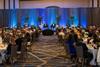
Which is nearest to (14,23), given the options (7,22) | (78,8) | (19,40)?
(7,22)

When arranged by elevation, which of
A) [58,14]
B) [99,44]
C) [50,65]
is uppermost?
[58,14]

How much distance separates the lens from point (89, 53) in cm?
941

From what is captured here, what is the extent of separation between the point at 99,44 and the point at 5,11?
2364 cm

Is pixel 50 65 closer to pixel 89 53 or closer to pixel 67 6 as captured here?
pixel 89 53

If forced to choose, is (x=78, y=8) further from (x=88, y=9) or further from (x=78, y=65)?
(x=78, y=65)

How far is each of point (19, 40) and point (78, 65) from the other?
2.62 m

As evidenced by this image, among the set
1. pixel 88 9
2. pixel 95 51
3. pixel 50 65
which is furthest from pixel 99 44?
pixel 88 9

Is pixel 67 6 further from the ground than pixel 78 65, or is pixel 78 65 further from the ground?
pixel 67 6

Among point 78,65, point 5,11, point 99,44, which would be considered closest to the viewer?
point 99,44

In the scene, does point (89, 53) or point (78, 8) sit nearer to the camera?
point (89, 53)

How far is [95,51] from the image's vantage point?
9.34 meters

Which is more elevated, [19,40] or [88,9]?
[88,9]

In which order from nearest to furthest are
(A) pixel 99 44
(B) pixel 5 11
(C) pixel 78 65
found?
1. (A) pixel 99 44
2. (C) pixel 78 65
3. (B) pixel 5 11

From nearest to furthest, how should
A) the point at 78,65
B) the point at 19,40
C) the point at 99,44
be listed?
1. the point at 99,44
2. the point at 78,65
3. the point at 19,40
